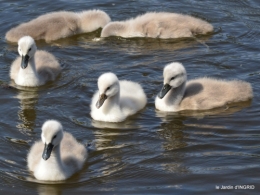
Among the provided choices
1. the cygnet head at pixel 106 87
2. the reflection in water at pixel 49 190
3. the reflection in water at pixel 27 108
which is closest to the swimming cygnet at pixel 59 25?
the reflection in water at pixel 27 108

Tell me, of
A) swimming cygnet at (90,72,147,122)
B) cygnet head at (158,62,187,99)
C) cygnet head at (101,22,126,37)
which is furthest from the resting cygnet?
cygnet head at (101,22,126,37)

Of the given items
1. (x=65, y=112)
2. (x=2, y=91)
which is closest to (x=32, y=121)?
(x=65, y=112)

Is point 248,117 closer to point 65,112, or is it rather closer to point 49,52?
point 65,112

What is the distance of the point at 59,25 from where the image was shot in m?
11.8

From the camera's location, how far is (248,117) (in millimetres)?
8945

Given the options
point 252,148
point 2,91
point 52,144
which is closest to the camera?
point 52,144

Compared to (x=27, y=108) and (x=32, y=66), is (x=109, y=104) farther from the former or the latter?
(x=32, y=66)

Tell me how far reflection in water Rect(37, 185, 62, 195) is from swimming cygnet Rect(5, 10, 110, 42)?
14.3 ft

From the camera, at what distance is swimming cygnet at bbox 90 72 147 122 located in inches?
343

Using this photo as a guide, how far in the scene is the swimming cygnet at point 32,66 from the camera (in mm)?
9789

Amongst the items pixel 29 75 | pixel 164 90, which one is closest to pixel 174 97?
pixel 164 90

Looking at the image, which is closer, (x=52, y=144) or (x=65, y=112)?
(x=52, y=144)

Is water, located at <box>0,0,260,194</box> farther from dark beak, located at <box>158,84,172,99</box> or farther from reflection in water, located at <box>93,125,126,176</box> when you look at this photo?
dark beak, located at <box>158,84,172,99</box>

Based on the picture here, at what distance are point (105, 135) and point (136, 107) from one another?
2.32ft
